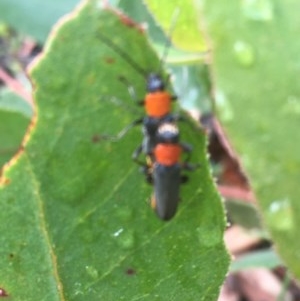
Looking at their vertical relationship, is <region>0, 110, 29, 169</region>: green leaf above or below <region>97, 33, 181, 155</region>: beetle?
below

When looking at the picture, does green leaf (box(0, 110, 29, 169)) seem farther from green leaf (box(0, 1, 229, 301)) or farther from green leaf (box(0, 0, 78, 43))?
green leaf (box(0, 1, 229, 301))

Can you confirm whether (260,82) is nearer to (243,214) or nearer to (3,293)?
(3,293)

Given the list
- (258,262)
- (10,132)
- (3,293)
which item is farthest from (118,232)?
(258,262)

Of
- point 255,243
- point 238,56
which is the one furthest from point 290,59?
point 255,243

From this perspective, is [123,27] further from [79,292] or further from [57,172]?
[79,292]

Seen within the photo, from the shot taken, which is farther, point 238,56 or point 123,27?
point 123,27

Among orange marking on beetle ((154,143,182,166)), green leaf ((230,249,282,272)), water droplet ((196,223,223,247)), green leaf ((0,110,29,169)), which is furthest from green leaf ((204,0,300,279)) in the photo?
green leaf ((230,249,282,272))

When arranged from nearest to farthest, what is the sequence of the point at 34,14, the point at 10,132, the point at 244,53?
the point at 244,53, the point at 10,132, the point at 34,14
